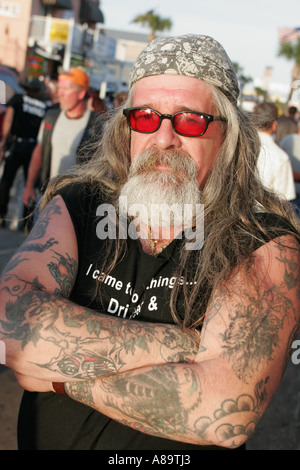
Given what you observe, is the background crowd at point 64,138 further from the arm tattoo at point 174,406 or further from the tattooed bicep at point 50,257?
the arm tattoo at point 174,406

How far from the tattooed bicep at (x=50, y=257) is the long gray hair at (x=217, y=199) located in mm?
136

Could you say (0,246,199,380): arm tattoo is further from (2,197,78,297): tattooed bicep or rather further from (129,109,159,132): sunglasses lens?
(129,109,159,132): sunglasses lens

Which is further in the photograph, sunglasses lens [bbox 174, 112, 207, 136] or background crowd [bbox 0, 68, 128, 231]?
background crowd [bbox 0, 68, 128, 231]

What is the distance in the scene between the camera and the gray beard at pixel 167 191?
2021mm

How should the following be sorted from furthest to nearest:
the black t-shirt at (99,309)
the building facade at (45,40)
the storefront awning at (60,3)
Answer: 1. the storefront awning at (60,3)
2. the building facade at (45,40)
3. the black t-shirt at (99,309)

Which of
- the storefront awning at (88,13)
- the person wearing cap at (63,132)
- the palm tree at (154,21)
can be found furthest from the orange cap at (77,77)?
the palm tree at (154,21)

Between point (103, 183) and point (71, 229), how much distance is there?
33cm

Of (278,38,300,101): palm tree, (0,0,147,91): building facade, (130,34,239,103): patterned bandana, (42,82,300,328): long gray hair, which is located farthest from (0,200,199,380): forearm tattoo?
(278,38,300,101): palm tree

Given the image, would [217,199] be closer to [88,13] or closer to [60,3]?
[60,3]

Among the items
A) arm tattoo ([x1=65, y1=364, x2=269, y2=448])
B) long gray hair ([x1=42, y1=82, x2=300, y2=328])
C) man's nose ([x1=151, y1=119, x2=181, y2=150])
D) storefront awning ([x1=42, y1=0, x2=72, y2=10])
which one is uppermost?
storefront awning ([x1=42, y1=0, x2=72, y2=10])

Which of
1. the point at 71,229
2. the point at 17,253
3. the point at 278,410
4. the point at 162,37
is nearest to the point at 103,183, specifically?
the point at 71,229

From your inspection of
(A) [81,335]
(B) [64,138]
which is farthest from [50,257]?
(B) [64,138]

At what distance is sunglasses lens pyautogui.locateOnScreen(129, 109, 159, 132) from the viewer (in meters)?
2.07

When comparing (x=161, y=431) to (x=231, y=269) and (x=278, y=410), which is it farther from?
(x=278, y=410)
